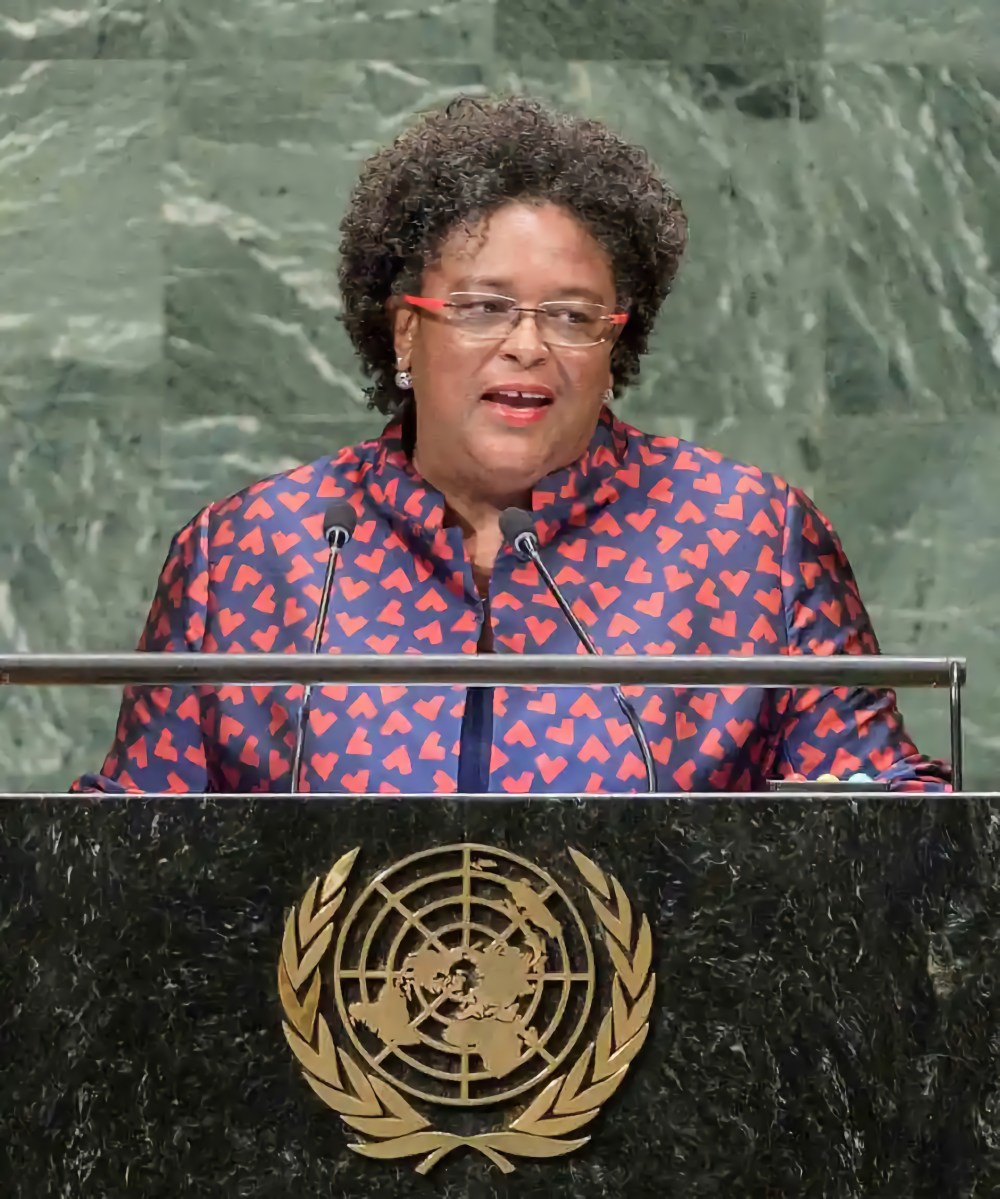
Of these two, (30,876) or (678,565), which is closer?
(30,876)

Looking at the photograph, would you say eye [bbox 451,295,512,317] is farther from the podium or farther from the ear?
the podium

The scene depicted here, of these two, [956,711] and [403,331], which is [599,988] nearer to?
[956,711]

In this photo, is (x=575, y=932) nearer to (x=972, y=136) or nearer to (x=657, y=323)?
(x=657, y=323)

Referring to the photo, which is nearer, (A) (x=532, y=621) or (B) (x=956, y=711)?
(B) (x=956, y=711)

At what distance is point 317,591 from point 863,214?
1.53m

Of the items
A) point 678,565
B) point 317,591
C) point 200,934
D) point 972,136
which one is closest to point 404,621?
point 317,591

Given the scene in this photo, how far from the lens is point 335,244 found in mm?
3385

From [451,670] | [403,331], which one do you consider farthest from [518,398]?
[451,670]

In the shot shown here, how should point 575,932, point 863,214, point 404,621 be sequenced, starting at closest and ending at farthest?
1. point 575,932
2. point 404,621
3. point 863,214

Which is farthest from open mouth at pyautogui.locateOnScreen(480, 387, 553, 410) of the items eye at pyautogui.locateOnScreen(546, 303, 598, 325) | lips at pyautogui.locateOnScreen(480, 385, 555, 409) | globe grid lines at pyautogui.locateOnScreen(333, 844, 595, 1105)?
globe grid lines at pyautogui.locateOnScreen(333, 844, 595, 1105)

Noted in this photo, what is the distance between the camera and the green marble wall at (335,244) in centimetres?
336

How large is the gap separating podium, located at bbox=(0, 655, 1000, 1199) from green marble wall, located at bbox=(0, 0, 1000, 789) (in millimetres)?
1918

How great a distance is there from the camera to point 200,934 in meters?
1.48

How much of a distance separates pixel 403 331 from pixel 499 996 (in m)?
1.28
